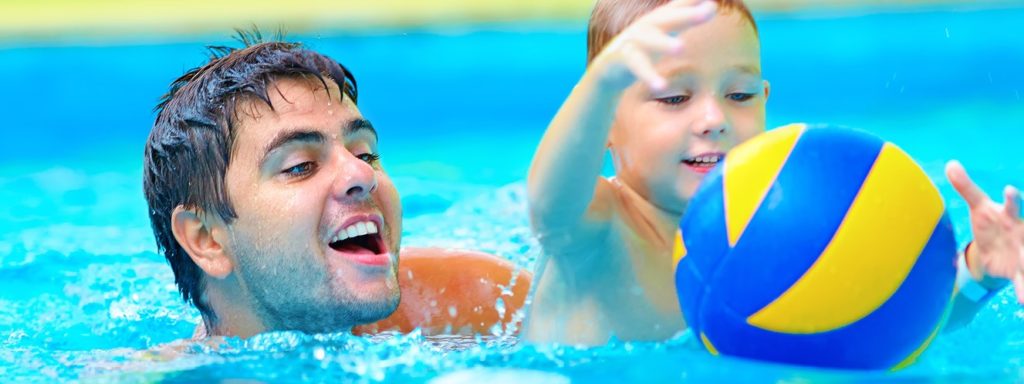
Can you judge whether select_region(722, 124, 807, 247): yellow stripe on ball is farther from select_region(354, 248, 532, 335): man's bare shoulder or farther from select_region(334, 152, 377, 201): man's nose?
select_region(354, 248, 532, 335): man's bare shoulder

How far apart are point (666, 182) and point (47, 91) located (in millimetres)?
5326

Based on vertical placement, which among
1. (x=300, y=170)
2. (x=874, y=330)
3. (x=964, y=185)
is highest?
(x=300, y=170)

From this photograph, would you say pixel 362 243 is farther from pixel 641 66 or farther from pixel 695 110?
pixel 641 66

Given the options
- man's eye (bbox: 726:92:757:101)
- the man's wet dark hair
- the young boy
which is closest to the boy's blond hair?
the young boy

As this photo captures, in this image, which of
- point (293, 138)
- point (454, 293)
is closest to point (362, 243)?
point (293, 138)

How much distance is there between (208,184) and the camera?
2861 millimetres

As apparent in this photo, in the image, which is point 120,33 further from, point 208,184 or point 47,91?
point 208,184

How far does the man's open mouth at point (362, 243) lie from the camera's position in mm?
2736

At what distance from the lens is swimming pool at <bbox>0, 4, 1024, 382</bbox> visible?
8.80ft

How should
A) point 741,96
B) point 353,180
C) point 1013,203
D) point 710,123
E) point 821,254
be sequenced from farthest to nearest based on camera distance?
point 353,180
point 741,96
point 710,123
point 1013,203
point 821,254

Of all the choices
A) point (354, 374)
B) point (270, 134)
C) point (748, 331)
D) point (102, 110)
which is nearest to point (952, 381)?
point (748, 331)

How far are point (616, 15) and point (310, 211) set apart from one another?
2.45ft

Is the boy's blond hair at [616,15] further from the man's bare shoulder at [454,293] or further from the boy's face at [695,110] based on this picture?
the man's bare shoulder at [454,293]

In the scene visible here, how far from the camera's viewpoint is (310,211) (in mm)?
2713
